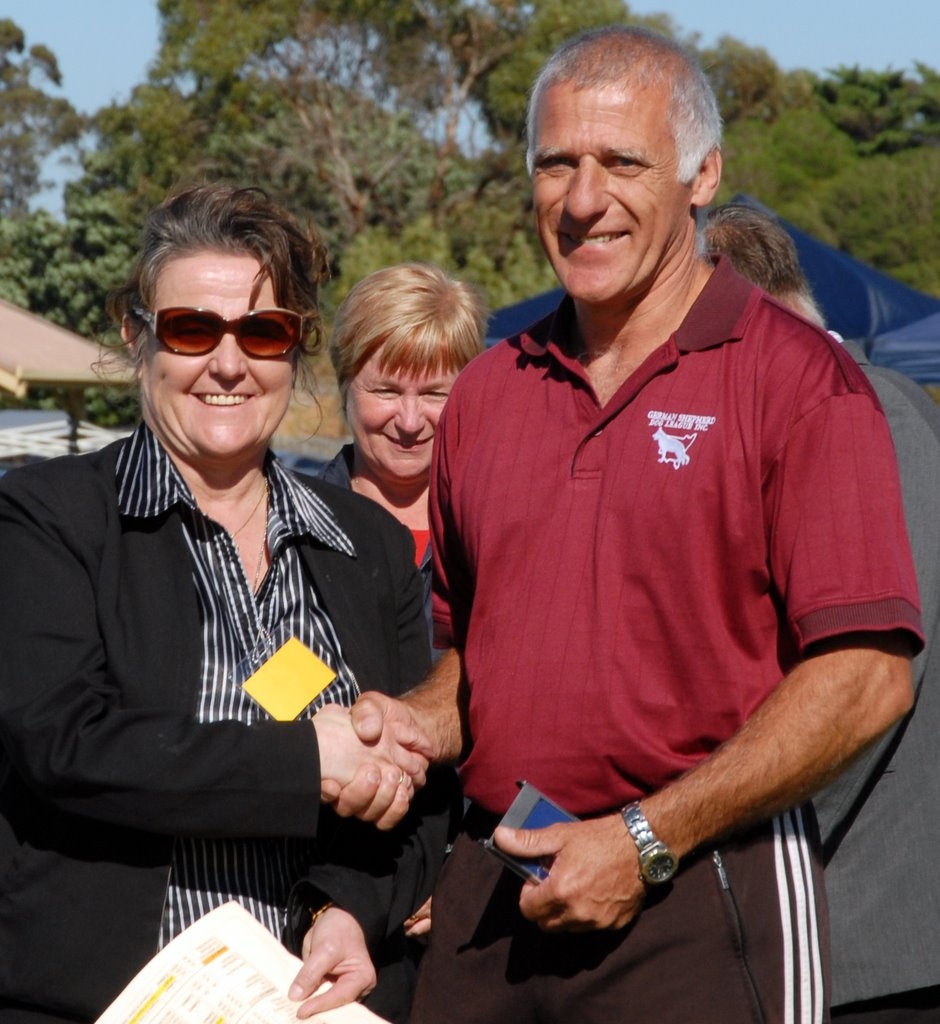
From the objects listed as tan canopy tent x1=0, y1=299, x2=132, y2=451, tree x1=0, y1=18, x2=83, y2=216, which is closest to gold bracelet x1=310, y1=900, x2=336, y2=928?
tan canopy tent x1=0, y1=299, x2=132, y2=451

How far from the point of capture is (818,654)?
88.5 inches

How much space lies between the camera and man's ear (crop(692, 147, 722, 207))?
2.61m

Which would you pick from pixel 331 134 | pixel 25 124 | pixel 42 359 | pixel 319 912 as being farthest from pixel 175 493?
pixel 25 124

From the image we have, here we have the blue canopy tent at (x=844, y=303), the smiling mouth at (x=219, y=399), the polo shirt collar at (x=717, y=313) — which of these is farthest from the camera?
the blue canopy tent at (x=844, y=303)

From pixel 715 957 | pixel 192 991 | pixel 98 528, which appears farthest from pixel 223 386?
pixel 715 957

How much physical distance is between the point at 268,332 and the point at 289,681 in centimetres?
69

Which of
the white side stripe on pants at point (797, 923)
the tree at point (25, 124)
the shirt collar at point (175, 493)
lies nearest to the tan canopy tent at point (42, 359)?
the shirt collar at point (175, 493)

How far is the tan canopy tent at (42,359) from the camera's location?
40.7ft

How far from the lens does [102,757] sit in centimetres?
233

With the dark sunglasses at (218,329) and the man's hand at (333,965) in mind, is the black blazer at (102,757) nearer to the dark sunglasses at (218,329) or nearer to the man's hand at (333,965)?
the man's hand at (333,965)

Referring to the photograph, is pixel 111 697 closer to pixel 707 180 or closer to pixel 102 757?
pixel 102 757

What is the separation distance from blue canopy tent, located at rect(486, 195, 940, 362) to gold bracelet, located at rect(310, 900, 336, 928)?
7.64 metres

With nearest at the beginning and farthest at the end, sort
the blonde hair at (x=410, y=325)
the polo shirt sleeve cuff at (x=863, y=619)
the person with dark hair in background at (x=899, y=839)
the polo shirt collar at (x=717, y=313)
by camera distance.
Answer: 1. the polo shirt sleeve cuff at (x=863, y=619)
2. the polo shirt collar at (x=717, y=313)
3. the person with dark hair in background at (x=899, y=839)
4. the blonde hair at (x=410, y=325)

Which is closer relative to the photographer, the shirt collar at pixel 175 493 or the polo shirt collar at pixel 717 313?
the polo shirt collar at pixel 717 313
